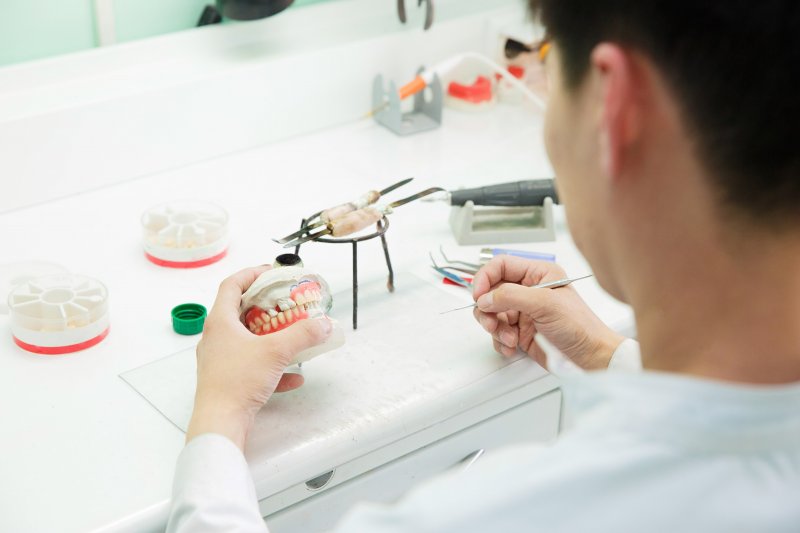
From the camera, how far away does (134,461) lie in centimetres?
94

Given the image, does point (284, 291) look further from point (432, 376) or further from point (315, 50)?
point (315, 50)

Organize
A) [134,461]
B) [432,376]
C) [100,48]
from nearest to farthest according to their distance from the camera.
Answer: [134,461] < [432,376] < [100,48]

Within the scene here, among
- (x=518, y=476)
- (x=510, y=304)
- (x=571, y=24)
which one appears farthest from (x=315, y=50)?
(x=518, y=476)

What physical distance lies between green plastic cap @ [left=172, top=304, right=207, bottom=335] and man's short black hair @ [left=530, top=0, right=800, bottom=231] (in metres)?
0.65

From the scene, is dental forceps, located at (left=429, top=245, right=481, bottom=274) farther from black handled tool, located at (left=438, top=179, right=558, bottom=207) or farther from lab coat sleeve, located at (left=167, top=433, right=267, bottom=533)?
lab coat sleeve, located at (left=167, top=433, right=267, bottom=533)

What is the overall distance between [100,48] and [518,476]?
1091 millimetres

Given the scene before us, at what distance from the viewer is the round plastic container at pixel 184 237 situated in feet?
4.20

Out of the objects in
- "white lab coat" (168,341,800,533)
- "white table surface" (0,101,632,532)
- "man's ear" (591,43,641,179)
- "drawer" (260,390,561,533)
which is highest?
"man's ear" (591,43,641,179)

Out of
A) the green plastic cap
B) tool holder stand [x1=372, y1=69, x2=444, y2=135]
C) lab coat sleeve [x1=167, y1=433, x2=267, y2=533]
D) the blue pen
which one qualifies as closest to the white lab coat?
lab coat sleeve [x1=167, y1=433, x2=267, y2=533]

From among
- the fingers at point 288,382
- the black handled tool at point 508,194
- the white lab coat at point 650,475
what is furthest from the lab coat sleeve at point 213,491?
the black handled tool at point 508,194

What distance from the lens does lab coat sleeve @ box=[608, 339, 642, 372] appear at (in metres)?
1.07

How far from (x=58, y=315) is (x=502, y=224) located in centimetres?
58

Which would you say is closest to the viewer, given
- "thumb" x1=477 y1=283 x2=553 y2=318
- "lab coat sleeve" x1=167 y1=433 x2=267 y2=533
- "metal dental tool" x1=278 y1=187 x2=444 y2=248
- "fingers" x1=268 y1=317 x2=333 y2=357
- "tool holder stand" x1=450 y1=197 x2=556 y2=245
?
"lab coat sleeve" x1=167 y1=433 x2=267 y2=533

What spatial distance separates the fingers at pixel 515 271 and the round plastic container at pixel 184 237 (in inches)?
13.4
